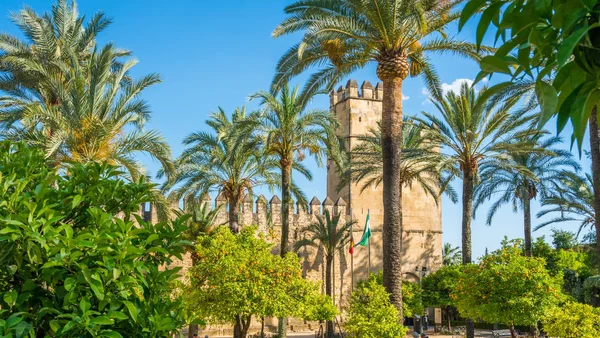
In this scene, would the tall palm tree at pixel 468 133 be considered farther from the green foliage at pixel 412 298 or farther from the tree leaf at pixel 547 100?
the tree leaf at pixel 547 100

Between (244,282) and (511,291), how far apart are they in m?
6.69

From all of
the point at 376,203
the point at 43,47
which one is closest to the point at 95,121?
the point at 43,47

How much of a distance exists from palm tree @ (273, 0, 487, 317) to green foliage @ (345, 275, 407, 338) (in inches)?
14.5

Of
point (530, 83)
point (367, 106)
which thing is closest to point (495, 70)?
point (530, 83)

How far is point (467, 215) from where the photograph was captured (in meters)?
18.3

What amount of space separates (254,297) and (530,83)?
8.36m

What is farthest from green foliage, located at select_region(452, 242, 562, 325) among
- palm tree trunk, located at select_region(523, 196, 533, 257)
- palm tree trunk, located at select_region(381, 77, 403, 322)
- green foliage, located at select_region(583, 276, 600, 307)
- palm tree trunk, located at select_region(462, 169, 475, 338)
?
palm tree trunk, located at select_region(523, 196, 533, 257)

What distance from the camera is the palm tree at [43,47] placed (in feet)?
44.2

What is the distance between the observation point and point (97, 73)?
1197 cm

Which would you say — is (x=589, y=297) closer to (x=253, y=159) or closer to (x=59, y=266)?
(x=253, y=159)

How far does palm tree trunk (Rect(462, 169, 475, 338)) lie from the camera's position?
1806 cm

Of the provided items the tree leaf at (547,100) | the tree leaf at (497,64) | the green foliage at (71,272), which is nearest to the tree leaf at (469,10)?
the tree leaf at (497,64)

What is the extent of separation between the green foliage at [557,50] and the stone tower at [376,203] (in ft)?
Result: 101

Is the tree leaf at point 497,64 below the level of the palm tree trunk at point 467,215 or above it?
below
